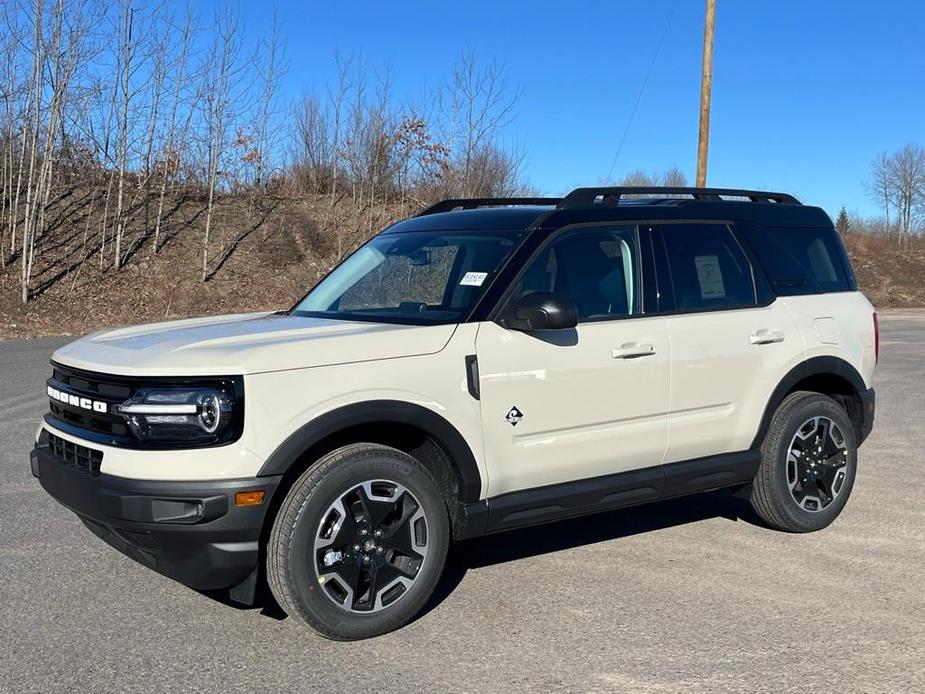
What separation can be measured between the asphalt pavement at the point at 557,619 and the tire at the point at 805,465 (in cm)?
15

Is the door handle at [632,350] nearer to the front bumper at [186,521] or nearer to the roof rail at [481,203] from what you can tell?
the roof rail at [481,203]

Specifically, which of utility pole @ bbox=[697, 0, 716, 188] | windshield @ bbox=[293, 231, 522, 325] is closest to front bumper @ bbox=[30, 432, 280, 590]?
windshield @ bbox=[293, 231, 522, 325]

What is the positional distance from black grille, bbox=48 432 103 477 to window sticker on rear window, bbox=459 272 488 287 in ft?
6.08

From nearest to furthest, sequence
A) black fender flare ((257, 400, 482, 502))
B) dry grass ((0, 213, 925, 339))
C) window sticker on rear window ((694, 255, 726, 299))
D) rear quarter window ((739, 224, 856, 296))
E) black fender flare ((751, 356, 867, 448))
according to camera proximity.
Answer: black fender flare ((257, 400, 482, 502)) < window sticker on rear window ((694, 255, 726, 299)) < black fender flare ((751, 356, 867, 448)) < rear quarter window ((739, 224, 856, 296)) < dry grass ((0, 213, 925, 339))

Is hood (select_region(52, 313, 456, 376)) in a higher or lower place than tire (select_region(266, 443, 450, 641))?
higher

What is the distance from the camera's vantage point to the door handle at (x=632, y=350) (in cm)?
451

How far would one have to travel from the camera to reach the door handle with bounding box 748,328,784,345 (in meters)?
5.07

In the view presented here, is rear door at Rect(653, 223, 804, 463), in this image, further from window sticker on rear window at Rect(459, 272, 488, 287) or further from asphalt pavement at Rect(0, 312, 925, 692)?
window sticker on rear window at Rect(459, 272, 488, 287)

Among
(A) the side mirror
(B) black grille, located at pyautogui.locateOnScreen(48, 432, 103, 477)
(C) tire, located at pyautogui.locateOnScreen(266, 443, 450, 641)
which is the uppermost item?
(A) the side mirror

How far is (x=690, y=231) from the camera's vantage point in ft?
16.7

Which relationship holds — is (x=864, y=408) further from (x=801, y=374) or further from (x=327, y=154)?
(x=327, y=154)

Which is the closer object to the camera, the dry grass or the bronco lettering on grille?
the bronco lettering on grille

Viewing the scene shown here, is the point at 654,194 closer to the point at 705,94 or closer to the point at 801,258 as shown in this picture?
the point at 801,258

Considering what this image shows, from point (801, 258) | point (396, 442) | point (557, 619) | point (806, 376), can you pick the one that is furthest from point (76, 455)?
point (801, 258)
